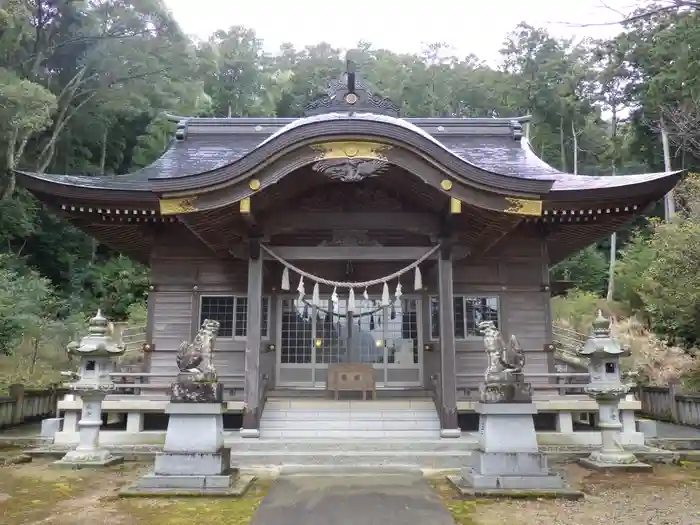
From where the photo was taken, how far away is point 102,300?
24719mm

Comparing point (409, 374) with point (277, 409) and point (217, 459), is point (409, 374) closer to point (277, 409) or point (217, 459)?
point (277, 409)

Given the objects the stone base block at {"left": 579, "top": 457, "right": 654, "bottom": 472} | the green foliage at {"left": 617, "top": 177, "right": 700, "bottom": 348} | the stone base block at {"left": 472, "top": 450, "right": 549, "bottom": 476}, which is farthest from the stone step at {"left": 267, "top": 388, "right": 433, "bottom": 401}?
the green foliage at {"left": 617, "top": 177, "right": 700, "bottom": 348}

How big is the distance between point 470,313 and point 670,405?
18.0 feet

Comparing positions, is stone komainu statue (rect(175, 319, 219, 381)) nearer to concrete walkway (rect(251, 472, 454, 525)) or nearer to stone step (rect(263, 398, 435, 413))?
concrete walkway (rect(251, 472, 454, 525))

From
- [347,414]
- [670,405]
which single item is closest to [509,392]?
[347,414]

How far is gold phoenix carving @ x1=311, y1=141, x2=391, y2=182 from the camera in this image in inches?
340

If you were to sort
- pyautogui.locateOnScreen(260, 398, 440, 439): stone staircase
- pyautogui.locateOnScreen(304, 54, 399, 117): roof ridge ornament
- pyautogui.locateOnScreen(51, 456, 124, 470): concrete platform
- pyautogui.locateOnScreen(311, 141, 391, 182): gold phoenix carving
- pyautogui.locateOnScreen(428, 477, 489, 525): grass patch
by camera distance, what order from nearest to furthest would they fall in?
pyautogui.locateOnScreen(428, 477, 489, 525): grass patch, pyautogui.locateOnScreen(51, 456, 124, 470): concrete platform, pyautogui.locateOnScreen(311, 141, 391, 182): gold phoenix carving, pyautogui.locateOnScreen(260, 398, 440, 439): stone staircase, pyautogui.locateOnScreen(304, 54, 399, 117): roof ridge ornament

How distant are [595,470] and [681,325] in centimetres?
525

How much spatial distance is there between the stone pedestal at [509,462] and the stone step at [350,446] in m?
1.85

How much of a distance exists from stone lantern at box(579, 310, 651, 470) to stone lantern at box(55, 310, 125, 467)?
750 cm

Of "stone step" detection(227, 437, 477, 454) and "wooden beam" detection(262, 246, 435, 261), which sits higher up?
"wooden beam" detection(262, 246, 435, 261)

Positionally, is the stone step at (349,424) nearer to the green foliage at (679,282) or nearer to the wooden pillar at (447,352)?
the wooden pillar at (447,352)

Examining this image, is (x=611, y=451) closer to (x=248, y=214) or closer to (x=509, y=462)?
(x=509, y=462)

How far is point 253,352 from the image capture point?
9312 millimetres
